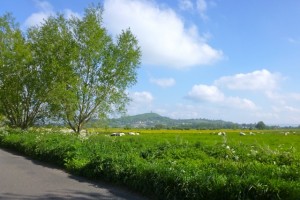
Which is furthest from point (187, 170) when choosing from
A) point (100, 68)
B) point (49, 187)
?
point (100, 68)

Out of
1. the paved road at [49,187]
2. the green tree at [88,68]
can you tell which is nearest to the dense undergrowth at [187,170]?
the paved road at [49,187]

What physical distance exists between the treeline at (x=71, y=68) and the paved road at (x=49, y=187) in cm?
1698

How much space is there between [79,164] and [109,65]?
58.4 feet

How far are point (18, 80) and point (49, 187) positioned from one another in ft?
84.6

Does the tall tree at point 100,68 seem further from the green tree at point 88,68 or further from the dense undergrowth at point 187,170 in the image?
the dense undergrowth at point 187,170

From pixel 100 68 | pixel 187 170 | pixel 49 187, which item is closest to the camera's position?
pixel 187 170

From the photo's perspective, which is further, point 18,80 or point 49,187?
point 18,80

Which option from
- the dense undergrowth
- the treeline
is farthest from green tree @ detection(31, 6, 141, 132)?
the dense undergrowth

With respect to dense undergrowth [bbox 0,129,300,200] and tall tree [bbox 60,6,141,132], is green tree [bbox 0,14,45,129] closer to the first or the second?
tall tree [bbox 60,6,141,132]

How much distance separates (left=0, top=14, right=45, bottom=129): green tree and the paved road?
2072 cm

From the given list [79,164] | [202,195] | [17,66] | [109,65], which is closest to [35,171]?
[79,164]

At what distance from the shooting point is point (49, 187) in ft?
34.9

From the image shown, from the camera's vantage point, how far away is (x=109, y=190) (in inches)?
412

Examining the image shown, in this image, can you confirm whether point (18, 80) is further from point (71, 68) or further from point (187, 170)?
point (187, 170)
